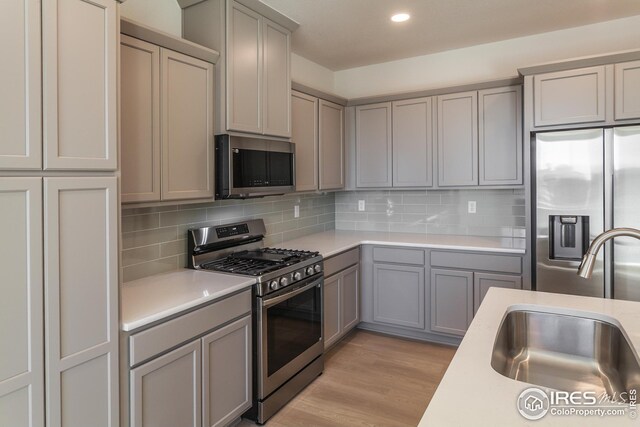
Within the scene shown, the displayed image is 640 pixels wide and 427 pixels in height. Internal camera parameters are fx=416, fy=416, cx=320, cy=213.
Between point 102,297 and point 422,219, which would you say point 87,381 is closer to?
point 102,297

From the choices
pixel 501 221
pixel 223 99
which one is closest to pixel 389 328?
pixel 501 221

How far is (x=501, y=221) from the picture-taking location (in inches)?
149

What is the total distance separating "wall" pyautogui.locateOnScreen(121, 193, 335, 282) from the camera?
2338 mm

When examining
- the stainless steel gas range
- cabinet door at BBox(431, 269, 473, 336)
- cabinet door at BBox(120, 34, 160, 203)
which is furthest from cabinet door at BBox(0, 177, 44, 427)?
cabinet door at BBox(431, 269, 473, 336)

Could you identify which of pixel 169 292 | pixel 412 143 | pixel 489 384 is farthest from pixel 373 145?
pixel 489 384

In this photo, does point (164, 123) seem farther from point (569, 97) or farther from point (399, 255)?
point (569, 97)

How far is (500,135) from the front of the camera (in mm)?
3465

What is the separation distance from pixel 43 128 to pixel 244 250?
6.06ft

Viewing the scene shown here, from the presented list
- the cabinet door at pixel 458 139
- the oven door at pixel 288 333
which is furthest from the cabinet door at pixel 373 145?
the oven door at pixel 288 333

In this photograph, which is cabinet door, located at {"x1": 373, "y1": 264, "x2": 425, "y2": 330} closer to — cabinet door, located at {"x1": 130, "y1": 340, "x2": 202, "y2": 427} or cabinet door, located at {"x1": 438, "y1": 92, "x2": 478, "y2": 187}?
cabinet door, located at {"x1": 438, "y1": 92, "x2": 478, "y2": 187}

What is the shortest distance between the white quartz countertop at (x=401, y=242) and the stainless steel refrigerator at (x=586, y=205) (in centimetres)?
30

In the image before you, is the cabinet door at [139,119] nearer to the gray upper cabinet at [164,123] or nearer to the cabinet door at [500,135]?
the gray upper cabinet at [164,123]

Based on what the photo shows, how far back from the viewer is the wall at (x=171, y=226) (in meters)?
2.34

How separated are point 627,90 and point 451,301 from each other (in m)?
1.95
